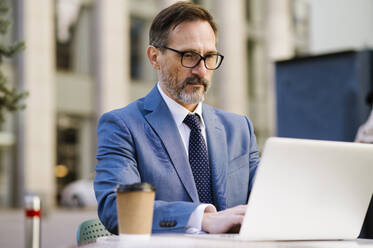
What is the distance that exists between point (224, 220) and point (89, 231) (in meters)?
0.86

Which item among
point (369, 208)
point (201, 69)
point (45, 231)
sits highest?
point (201, 69)

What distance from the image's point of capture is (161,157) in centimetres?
269

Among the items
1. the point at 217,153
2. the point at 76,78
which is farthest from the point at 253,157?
the point at 76,78

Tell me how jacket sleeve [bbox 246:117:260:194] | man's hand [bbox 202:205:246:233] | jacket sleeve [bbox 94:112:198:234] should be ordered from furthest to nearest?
jacket sleeve [bbox 246:117:260:194]
jacket sleeve [bbox 94:112:198:234]
man's hand [bbox 202:205:246:233]

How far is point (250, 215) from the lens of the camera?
180 cm

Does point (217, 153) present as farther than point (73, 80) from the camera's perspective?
No

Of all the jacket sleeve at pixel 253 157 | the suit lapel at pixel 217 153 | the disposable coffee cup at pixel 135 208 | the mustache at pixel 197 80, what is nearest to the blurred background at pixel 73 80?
the jacket sleeve at pixel 253 157

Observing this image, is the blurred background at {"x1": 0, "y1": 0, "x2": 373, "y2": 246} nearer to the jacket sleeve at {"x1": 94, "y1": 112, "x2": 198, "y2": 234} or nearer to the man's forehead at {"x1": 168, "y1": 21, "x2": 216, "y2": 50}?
the man's forehead at {"x1": 168, "y1": 21, "x2": 216, "y2": 50}

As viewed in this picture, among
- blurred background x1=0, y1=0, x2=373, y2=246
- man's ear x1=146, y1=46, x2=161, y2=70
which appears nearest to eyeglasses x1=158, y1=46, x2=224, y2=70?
man's ear x1=146, y1=46, x2=161, y2=70

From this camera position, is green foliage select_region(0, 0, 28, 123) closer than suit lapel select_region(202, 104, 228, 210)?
No

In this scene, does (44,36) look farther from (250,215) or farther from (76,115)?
(250,215)

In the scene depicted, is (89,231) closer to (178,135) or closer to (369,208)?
(178,135)

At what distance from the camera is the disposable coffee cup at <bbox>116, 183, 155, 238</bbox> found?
1755 mm

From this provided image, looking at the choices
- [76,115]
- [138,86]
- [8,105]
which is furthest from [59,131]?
[8,105]
